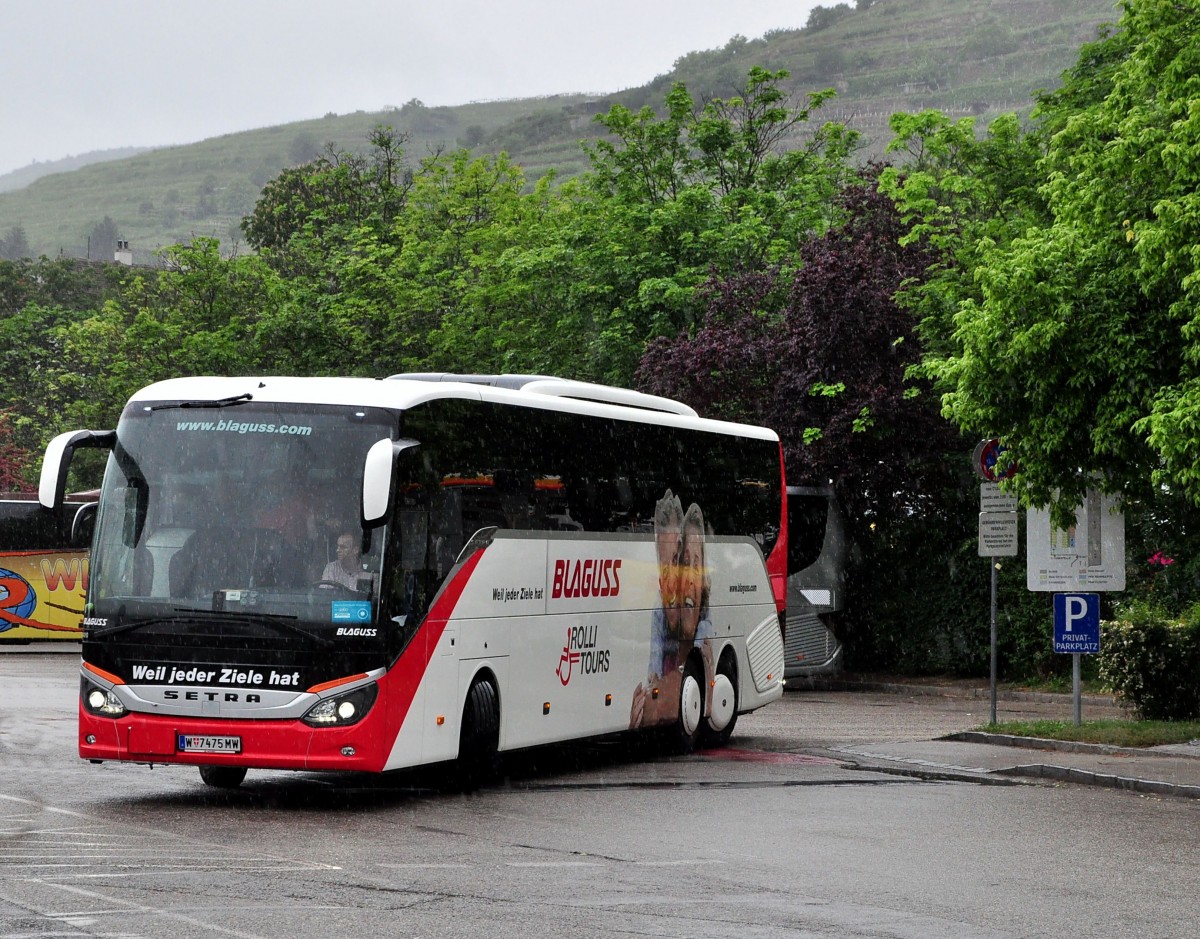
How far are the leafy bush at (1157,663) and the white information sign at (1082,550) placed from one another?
50.6 inches

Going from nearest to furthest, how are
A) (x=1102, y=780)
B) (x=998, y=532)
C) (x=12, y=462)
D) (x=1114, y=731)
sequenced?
(x=1102, y=780) → (x=1114, y=731) → (x=998, y=532) → (x=12, y=462)

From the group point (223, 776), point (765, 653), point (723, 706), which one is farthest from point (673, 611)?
point (223, 776)

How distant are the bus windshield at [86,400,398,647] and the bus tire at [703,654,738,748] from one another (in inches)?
263

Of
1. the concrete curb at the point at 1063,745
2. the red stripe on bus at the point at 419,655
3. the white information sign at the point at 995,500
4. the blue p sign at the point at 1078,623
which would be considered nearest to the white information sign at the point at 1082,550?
the blue p sign at the point at 1078,623

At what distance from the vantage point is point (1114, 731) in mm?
19094

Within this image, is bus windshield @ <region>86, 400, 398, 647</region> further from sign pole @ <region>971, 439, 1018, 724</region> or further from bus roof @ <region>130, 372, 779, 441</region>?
sign pole @ <region>971, 439, 1018, 724</region>

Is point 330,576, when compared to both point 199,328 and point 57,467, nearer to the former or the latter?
point 57,467

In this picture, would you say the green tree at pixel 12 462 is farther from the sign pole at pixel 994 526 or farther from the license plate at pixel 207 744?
the license plate at pixel 207 744

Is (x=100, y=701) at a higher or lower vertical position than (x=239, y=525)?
lower

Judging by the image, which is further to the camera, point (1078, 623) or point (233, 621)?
point (1078, 623)

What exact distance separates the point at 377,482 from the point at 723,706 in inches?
301

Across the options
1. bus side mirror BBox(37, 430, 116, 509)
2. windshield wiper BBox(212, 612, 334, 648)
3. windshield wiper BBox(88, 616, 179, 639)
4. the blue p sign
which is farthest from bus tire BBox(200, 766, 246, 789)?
the blue p sign

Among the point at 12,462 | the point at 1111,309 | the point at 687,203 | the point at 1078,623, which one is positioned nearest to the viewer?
the point at 1111,309

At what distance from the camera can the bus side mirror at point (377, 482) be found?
12.7 m
